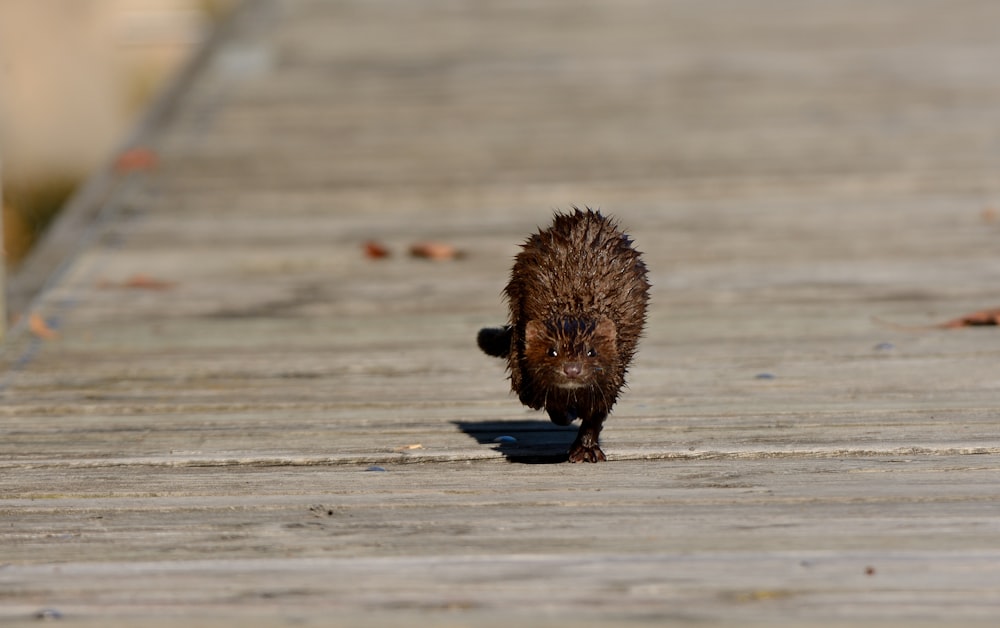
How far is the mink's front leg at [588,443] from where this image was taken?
4.66m

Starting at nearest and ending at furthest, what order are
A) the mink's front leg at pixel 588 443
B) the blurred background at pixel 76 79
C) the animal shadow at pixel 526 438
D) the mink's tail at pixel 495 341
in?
the mink's front leg at pixel 588 443 < the animal shadow at pixel 526 438 < the mink's tail at pixel 495 341 < the blurred background at pixel 76 79

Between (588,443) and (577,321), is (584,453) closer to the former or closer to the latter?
(588,443)

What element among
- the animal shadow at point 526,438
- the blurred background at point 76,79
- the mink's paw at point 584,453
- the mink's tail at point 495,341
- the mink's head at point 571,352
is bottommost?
the blurred background at point 76,79

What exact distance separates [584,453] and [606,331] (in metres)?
0.42

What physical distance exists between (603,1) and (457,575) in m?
12.6

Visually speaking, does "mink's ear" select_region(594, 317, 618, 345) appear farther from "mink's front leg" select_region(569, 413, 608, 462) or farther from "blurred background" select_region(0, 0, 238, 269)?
"blurred background" select_region(0, 0, 238, 269)

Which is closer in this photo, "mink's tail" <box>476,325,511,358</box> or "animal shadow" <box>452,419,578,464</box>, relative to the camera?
"animal shadow" <box>452,419,578,464</box>

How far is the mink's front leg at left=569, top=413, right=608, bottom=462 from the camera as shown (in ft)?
15.3

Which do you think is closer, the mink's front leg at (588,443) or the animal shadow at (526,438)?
the mink's front leg at (588,443)

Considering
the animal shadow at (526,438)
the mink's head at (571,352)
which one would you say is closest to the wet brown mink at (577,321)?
the mink's head at (571,352)

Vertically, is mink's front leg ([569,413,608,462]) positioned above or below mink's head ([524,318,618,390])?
below

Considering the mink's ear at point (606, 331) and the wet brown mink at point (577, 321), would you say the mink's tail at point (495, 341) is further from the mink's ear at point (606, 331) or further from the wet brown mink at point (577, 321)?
the mink's ear at point (606, 331)

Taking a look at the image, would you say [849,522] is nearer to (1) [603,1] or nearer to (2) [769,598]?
(2) [769,598]

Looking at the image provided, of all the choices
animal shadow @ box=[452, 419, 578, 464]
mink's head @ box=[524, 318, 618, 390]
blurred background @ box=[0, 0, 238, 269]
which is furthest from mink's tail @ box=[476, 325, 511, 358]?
blurred background @ box=[0, 0, 238, 269]
